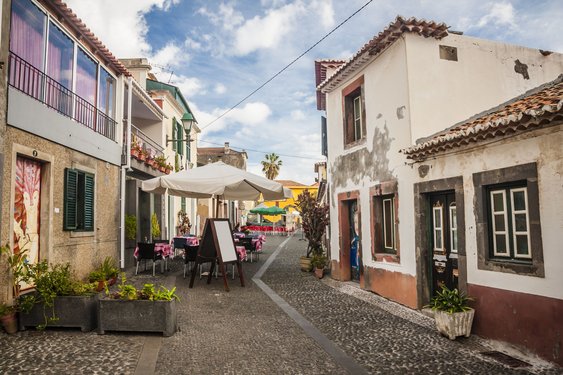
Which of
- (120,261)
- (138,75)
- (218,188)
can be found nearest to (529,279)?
(218,188)

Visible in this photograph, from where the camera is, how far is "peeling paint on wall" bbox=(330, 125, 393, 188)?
868cm

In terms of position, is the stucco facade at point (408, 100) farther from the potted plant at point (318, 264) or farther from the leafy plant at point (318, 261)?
the leafy plant at point (318, 261)

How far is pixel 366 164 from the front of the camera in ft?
31.3

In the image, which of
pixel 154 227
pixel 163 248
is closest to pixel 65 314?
pixel 163 248

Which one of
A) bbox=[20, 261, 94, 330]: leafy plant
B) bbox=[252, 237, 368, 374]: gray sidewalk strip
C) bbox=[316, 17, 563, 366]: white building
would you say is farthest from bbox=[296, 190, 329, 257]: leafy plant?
bbox=[20, 261, 94, 330]: leafy plant

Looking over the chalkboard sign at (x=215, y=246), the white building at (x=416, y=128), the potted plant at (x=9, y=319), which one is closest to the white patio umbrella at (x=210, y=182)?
the chalkboard sign at (x=215, y=246)

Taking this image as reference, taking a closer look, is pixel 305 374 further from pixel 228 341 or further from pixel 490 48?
pixel 490 48

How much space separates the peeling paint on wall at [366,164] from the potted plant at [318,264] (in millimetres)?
2201

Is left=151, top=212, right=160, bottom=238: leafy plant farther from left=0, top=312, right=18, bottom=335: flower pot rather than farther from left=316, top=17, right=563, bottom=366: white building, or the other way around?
left=0, top=312, right=18, bottom=335: flower pot

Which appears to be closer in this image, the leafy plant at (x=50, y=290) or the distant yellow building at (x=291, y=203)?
the leafy plant at (x=50, y=290)

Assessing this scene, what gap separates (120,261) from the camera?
10922 millimetres

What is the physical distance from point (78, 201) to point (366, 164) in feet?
Answer: 20.4

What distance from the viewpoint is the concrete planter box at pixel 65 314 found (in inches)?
216

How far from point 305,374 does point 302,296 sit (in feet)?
14.2
